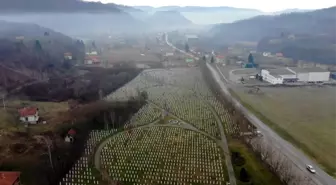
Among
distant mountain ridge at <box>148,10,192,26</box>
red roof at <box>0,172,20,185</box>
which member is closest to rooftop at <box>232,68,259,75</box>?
red roof at <box>0,172,20,185</box>

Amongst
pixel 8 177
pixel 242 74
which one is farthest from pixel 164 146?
pixel 242 74

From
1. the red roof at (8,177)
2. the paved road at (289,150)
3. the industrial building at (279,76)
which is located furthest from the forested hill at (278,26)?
the red roof at (8,177)

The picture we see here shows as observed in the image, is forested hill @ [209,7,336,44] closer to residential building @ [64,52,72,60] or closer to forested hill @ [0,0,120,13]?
forested hill @ [0,0,120,13]

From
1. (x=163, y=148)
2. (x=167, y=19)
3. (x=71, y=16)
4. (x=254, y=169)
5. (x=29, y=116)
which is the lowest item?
(x=254, y=169)

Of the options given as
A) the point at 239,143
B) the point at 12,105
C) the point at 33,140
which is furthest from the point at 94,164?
the point at 12,105

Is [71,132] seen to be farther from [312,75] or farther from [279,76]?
[312,75]

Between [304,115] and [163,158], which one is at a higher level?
[304,115]

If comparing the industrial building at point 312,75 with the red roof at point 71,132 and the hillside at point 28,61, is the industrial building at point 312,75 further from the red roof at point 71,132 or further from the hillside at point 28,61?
the hillside at point 28,61
